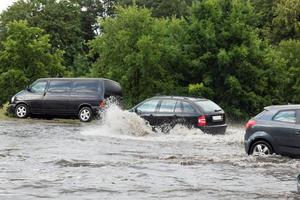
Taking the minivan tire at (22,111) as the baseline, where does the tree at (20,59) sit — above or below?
above

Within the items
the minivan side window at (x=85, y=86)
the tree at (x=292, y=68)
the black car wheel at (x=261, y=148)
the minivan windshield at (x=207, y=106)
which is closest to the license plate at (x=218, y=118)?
the minivan windshield at (x=207, y=106)

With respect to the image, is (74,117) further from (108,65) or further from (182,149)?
(182,149)

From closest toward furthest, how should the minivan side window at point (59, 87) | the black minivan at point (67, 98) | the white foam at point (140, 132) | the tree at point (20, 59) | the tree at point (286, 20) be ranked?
the white foam at point (140, 132) → the black minivan at point (67, 98) → the minivan side window at point (59, 87) → the tree at point (20, 59) → the tree at point (286, 20)

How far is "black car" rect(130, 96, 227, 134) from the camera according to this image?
69.9 ft

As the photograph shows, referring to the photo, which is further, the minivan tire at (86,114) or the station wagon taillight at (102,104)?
the minivan tire at (86,114)

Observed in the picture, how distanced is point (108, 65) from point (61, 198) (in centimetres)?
2706

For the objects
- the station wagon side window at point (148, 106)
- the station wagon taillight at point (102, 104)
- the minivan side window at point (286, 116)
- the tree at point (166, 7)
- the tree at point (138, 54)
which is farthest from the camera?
the tree at point (166, 7)

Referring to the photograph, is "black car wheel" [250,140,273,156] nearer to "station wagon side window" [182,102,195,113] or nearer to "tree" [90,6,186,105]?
"station wagon side window" [182,102,195,113]

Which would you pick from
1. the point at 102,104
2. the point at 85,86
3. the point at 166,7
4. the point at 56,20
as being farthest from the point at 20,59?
the point at 166,7

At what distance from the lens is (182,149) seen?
18.0 meters

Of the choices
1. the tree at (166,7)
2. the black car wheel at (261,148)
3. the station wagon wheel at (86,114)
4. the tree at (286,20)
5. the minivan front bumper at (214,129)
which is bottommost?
the black car wheel at (261,148)

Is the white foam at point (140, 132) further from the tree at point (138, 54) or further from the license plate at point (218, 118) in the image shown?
the tree at point (138, 54)

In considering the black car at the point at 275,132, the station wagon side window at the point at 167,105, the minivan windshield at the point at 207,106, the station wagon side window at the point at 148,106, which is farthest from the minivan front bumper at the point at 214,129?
the black car at the point at 275,132

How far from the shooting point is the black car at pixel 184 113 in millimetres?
21312
